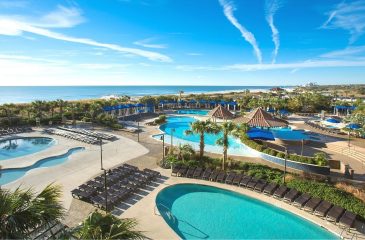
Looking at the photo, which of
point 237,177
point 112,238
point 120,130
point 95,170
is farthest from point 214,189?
point 120,130

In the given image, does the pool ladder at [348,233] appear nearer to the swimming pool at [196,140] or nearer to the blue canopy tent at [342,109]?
the swimming pool at [196,140]

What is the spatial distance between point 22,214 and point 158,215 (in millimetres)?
9071

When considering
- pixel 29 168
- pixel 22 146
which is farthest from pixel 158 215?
pixel 22 146

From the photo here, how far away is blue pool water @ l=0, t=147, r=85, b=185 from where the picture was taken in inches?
734

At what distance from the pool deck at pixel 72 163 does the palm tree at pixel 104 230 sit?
8.69m

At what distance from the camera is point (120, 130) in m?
34.9

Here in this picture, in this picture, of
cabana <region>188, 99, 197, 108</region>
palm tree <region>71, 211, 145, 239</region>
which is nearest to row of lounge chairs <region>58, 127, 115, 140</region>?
palm tree <region>71, 211, 145, 239</region>

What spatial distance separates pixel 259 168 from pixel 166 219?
8.54m

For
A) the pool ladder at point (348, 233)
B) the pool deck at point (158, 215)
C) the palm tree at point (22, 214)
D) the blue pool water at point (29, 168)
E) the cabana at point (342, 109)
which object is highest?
the palm tree at point (22, 214)

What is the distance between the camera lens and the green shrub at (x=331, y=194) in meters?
13.8

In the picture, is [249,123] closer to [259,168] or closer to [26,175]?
[259,168]

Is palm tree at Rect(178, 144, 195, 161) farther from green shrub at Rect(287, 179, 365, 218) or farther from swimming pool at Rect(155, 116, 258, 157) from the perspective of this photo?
green shrub at Rect(287, 179, 365, 218)

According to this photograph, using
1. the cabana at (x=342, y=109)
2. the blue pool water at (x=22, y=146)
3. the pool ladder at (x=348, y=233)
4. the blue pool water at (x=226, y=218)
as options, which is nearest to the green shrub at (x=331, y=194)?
the pool ladder at (x=348, y=233)

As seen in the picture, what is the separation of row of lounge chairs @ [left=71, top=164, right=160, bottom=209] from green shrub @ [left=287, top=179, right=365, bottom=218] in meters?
9.55
